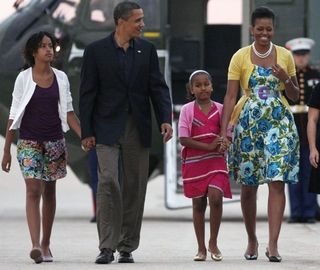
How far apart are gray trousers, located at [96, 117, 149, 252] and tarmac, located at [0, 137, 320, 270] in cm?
20

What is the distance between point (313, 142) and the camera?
10.6 metres

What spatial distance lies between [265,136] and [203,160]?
0.51 metres

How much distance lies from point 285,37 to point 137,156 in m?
4.91

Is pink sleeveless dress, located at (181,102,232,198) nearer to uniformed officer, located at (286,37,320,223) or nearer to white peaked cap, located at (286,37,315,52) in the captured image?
uniformed officer, located at (286,37,320,223)

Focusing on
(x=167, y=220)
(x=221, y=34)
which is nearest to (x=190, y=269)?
(x=167, y=220)

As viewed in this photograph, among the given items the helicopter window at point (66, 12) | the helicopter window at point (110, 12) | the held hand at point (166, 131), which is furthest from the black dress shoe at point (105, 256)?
the helicopter window at point (66, 12)

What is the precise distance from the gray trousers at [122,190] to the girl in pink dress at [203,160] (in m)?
0.39

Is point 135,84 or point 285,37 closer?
point 135,84

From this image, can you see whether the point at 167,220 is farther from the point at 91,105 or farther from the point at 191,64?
the point at 91,105

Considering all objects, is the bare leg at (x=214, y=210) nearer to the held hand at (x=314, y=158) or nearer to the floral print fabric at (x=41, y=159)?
the held hand at (x=314, y=158)

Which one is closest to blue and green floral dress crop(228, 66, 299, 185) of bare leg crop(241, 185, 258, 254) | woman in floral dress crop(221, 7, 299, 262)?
woman in floral dress crop(221, 7, 299, 262)

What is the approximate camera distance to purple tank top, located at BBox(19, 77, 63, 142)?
11.0 meters

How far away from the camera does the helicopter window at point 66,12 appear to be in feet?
50.2

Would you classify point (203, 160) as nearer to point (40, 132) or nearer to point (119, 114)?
point (119, 114)
